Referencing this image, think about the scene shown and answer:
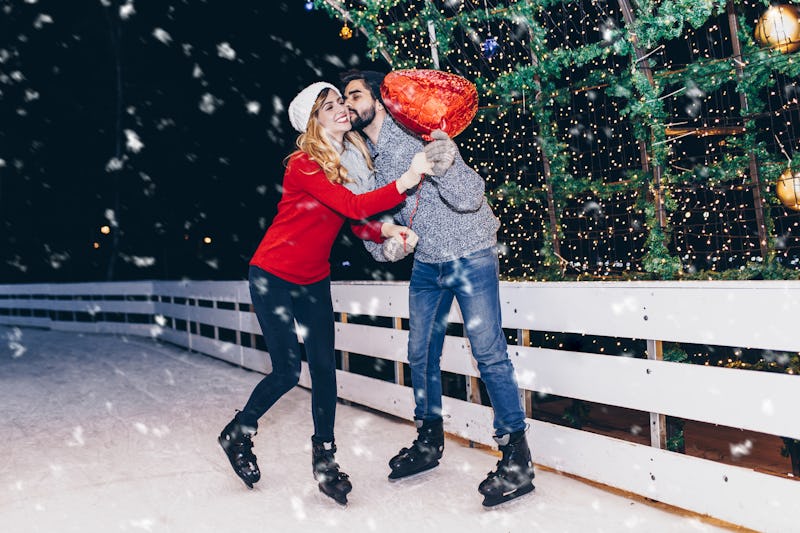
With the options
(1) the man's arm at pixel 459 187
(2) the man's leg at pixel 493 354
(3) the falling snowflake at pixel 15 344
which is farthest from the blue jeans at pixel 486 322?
(3) the falling snowflake at pixel 15 344

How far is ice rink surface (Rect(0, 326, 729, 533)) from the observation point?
328 centimetres

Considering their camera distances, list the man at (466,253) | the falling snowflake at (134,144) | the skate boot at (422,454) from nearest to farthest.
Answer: the man at (466,253) < the skate boot at (422,454) < the falling snowflake at (134,144)

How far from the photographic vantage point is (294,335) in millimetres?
3736

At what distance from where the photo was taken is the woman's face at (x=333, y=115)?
11.4 ft

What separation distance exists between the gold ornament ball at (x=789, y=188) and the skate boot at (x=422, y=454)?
5.40 m

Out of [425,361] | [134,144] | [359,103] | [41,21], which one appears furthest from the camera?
[134,144]

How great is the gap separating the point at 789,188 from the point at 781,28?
1648 mm

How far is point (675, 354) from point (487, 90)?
392 cm

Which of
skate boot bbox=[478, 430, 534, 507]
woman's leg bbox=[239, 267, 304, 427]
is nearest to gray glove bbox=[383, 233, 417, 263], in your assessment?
woman's leg bbox=[239, 267, 304, 427]

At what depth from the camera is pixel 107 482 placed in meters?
3.96

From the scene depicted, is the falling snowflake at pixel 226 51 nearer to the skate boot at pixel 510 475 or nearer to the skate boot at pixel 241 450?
the skate boot at pixel 241 450

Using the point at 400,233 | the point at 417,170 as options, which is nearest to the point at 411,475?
the point at 400,233

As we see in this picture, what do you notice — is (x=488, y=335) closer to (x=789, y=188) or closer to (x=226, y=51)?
(x=789, y=188)

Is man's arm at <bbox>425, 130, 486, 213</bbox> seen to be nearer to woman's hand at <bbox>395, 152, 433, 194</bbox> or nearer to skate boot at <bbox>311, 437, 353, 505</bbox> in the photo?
woman's hand at <bbox>395, 152, 433, 194</bbox>
